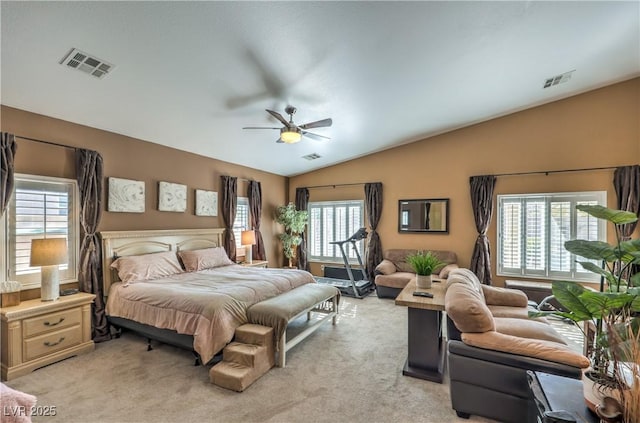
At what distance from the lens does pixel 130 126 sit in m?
4.05

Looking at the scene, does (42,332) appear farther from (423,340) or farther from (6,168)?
(423,340)

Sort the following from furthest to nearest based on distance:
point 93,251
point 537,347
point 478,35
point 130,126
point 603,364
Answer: point 130,126
point 93,251
point 478,35
point 537,347
point 603,364

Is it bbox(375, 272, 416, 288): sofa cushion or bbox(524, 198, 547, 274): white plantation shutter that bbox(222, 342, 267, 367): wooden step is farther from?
bbox(524, 198, 547, 274): white plantation shutter

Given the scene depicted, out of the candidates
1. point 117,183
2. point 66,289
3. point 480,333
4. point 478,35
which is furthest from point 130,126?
point 480,333

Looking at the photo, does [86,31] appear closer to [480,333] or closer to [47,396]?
[47,396]

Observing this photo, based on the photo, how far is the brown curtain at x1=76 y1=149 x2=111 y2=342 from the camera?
3.67 metres

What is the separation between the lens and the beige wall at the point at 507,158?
4.76 meters

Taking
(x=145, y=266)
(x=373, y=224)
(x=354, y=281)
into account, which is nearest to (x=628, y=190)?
(x=373, y=224)

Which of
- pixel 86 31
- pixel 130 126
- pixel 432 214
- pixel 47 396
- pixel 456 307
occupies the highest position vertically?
pixel 86 31

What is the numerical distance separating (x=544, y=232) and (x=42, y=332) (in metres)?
7.43

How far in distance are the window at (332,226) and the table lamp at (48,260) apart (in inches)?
200

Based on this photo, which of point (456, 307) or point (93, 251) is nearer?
Result: point (456, 307)

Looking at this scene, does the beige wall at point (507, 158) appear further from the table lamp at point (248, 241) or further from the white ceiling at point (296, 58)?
the table lamp at point (248, 241)

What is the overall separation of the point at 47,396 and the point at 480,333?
149 inches
